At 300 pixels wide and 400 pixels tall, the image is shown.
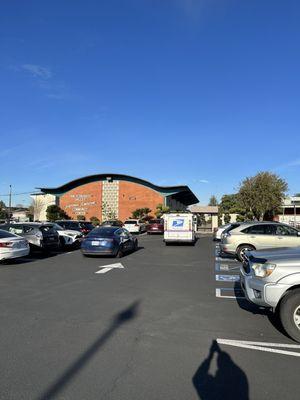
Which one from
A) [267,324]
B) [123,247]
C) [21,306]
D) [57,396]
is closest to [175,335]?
[267,324]

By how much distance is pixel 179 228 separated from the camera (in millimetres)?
25656

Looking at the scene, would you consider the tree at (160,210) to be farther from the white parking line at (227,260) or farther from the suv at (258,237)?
the suv at (258,237)

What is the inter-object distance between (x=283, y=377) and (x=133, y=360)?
70.4 inches

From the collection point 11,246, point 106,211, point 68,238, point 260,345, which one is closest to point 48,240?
point 68,238

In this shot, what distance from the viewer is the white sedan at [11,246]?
48.2 feet

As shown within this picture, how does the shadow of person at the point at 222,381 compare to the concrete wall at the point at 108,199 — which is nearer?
the shadow of person at the point at 222,381

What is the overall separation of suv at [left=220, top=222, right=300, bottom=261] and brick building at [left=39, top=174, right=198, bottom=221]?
52.6m

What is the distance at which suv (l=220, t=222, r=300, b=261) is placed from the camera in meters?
15.7

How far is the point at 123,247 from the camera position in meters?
18.3

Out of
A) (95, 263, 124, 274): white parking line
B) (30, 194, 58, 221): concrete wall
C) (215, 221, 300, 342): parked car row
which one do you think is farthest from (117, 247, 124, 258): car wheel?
(30, 194, 58, 221): concrete wall

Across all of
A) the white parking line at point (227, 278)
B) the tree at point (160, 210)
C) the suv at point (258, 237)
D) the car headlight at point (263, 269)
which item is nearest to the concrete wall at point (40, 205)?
the tree at point (160, 210)

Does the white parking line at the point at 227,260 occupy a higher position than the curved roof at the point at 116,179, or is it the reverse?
the curved roof at the point at 116,179

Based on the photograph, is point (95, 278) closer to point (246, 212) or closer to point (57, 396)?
point (57, 396)

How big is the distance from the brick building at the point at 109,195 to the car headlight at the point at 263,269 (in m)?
62.2
